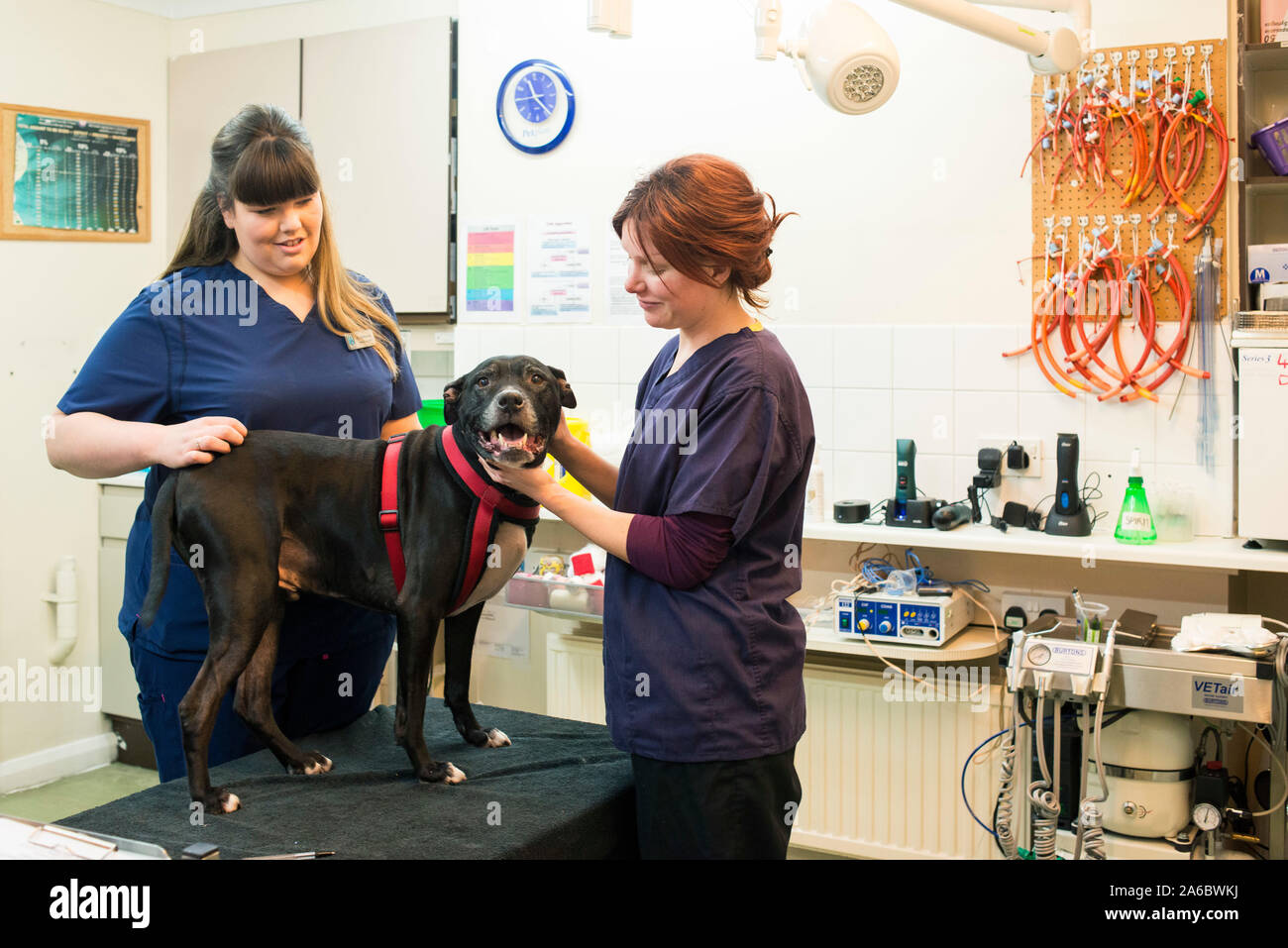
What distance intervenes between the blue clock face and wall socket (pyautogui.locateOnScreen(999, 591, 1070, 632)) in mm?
2279

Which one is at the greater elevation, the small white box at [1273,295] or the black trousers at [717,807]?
the small white box at [1273,295]

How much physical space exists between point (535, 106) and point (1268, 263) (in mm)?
2408

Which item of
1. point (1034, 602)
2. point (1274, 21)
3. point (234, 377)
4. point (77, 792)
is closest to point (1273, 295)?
point (1274, 21)

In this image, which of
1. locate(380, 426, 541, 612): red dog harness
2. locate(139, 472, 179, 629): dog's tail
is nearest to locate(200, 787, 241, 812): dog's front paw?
locate(139, 472, 179, 629): dog's tail

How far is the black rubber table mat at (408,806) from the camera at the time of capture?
139 centimetres

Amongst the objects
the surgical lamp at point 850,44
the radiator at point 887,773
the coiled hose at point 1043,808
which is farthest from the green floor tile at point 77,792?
the surgical lamp at point 850,44

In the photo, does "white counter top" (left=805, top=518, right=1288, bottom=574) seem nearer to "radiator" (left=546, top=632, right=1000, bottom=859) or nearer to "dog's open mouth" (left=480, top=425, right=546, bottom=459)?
"radiator" (left=546, top=632, right=1000, bottom=859)

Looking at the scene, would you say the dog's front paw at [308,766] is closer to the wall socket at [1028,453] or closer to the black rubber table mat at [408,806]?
the black rubber table mat at [408,806]

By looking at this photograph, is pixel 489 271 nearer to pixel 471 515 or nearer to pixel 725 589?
pixel 471 515

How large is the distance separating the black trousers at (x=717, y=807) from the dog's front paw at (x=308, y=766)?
50 centimetres

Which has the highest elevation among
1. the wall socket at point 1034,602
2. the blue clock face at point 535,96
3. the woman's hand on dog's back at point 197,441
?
the blue clock face at point 535,96

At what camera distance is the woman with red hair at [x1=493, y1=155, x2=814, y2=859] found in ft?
4.78

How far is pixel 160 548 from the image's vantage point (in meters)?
1.50
